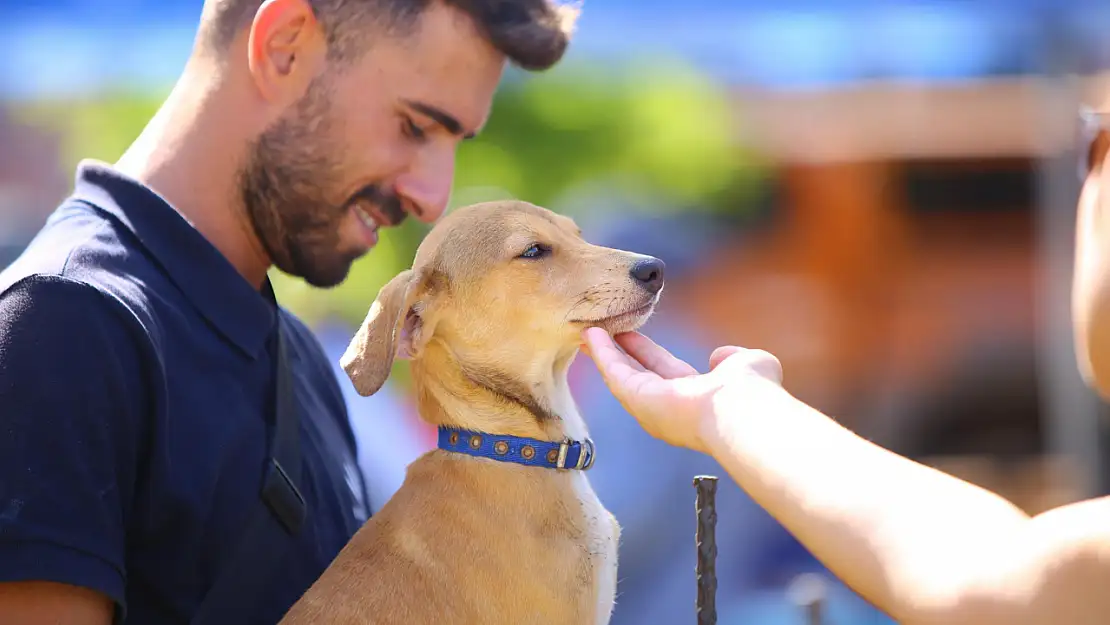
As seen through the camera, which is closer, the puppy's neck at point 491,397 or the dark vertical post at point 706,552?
the dark vertical post at point 706,552

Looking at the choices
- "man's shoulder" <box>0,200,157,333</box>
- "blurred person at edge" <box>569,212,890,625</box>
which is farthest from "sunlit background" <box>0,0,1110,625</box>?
"man's shoulder" <box>0,200,157,333</box>

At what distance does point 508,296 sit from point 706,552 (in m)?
1.16

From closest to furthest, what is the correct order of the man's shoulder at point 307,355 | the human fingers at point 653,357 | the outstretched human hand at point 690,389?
1. the outstretched human hand at point 690,389
2. the human fingers at point 653,357
3. the man's shoulder at point 307,355

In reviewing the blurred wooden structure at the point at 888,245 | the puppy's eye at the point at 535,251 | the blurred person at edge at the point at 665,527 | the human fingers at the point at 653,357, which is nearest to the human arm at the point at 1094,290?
the human fingers at the point at 653,357

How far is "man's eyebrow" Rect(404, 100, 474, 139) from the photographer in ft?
9.35

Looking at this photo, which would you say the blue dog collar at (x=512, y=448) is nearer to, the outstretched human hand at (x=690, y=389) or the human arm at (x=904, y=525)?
the outstretched human hand at (x=690, y=389)

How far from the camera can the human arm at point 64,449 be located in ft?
6.13

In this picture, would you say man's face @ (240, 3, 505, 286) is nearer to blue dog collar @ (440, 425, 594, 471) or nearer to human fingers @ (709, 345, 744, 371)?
blue dog collar @ (440, 425, 594, 471)

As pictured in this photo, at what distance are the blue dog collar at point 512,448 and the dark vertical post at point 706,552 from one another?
75 cm

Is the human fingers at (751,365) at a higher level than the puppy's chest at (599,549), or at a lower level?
higher

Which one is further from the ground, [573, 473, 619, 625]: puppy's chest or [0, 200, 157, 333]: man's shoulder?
[0, 200, 157, 333]: man's shoulder

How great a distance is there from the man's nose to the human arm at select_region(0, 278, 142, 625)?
98 cm

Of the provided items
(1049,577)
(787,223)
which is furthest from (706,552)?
(787,223)

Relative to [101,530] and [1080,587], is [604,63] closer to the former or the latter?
[101,530]
